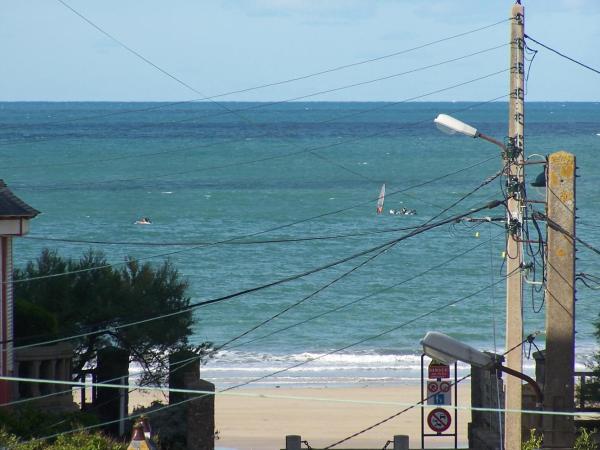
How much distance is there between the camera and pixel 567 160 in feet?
47.5

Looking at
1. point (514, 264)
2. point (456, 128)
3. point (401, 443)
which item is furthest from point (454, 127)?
point (401, 443)

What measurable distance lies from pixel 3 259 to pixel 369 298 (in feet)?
97.5

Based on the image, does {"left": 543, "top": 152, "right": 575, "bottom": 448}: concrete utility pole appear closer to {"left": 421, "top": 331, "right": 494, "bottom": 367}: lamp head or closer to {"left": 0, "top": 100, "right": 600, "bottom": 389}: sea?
{"left": 0, "top": 100, "right": 600, "bottom": 389}: sea

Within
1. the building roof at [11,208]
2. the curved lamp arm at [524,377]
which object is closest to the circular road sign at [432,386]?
the curved lamp arm at [524,377]

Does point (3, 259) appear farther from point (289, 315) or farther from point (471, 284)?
point (471, 284)

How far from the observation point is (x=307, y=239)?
28516 millimetres

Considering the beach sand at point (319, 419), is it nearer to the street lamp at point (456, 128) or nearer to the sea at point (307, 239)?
the sea at point (307, 239)

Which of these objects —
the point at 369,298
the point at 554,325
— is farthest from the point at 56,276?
the point at 369,298

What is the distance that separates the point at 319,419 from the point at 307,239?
459cm

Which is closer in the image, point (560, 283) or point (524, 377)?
point (524, 377)

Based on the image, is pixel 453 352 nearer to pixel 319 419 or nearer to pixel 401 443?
pixel 401 443

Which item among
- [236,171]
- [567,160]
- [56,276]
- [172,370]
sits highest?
[236,171]

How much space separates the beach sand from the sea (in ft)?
5.31

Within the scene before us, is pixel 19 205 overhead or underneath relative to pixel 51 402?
overhead
